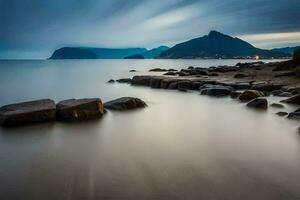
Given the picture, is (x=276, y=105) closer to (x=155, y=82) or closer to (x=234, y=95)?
(x=234, y=95)

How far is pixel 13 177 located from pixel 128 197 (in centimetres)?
270

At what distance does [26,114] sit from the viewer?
40.7ft

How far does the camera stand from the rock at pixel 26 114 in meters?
12.2

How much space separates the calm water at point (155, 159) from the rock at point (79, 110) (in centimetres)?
68

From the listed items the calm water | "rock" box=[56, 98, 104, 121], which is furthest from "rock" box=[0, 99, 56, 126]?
the calm water

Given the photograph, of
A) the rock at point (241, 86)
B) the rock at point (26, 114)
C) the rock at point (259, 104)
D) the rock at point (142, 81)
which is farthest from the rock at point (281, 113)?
the rock at point (142, 81)

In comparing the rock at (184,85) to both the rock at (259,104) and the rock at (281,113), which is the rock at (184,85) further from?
the rock at (281,113)

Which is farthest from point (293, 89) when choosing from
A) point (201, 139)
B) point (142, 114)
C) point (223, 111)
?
point (201, 139)

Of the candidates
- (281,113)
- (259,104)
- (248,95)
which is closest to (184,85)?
(248,95)

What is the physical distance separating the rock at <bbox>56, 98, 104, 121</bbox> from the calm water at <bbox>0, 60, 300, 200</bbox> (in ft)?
2.22

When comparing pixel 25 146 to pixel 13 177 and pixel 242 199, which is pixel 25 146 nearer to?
pixel 13 177

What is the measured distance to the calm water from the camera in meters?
6.11

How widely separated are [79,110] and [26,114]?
211 cm

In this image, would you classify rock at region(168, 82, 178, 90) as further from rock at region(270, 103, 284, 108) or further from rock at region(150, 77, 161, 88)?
rock at region(270, 103, 284, 108)
